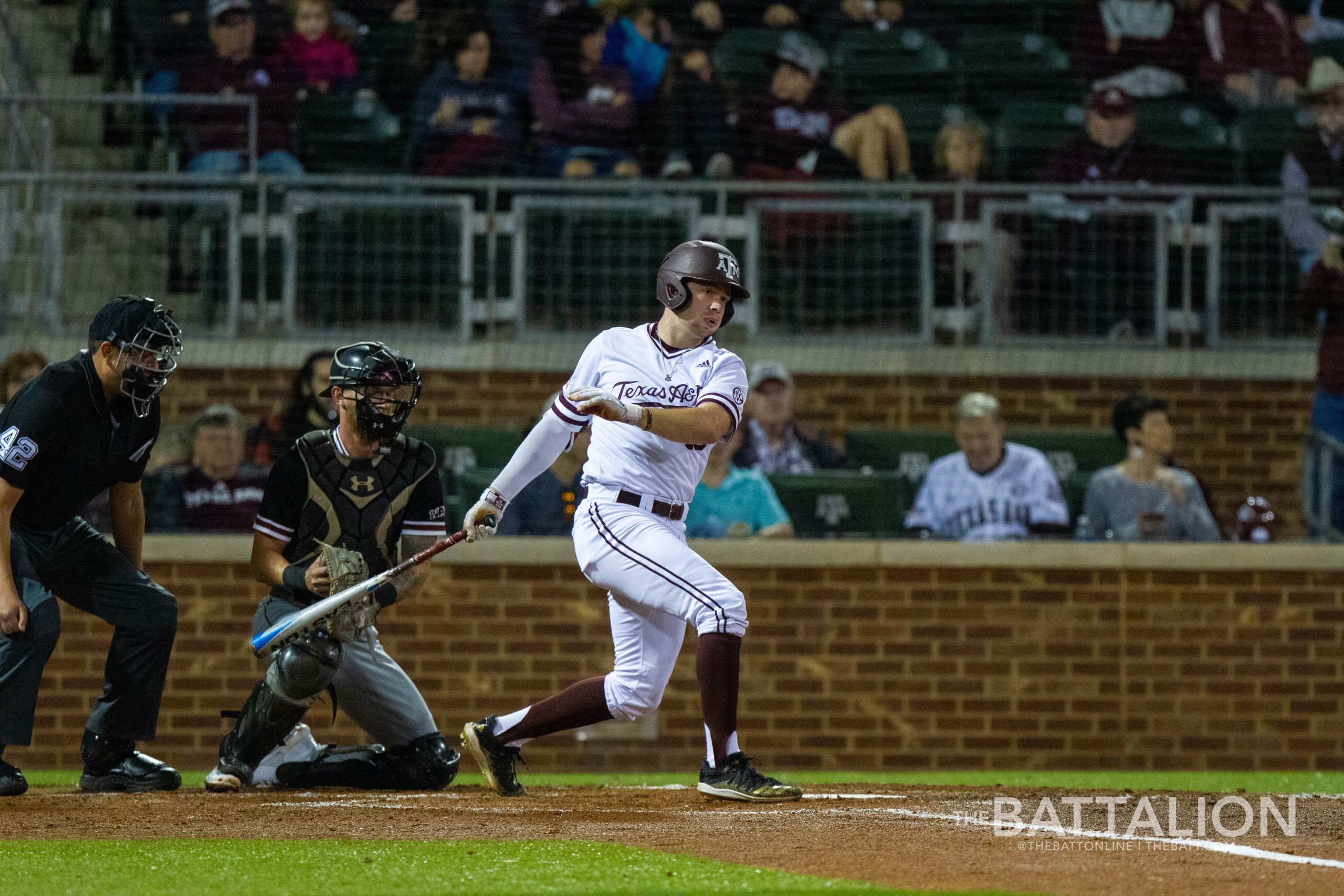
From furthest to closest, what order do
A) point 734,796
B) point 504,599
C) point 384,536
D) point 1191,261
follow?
point 1191,261, point 504,599, point 384,536, point 734,796

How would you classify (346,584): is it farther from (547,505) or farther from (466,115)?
(466,115)

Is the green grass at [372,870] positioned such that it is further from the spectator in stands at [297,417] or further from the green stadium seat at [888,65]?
the green stadium seat at [888,65]

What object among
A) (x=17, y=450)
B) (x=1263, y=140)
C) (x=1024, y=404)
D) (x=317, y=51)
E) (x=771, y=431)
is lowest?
(x=17, y=450)

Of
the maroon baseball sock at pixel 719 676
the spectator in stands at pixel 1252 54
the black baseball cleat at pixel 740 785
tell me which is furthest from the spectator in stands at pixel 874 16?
the black baseball cleat at pixel 740 785

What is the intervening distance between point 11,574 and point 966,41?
8.35 m

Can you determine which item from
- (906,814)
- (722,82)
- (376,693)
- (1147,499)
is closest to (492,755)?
(376,693)

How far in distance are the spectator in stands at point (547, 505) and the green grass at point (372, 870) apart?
4539mm

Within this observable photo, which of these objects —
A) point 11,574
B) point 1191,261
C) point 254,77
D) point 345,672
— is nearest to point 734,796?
point 345,672

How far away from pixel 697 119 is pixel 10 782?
6914mm

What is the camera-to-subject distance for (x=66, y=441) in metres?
Result: 6.25

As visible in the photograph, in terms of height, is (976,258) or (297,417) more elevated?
(976,258)

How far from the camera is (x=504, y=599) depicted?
9383 millimetres

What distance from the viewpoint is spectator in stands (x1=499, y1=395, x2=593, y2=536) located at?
9531mm

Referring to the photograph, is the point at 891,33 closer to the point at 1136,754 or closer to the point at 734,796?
the point at 1136,754
